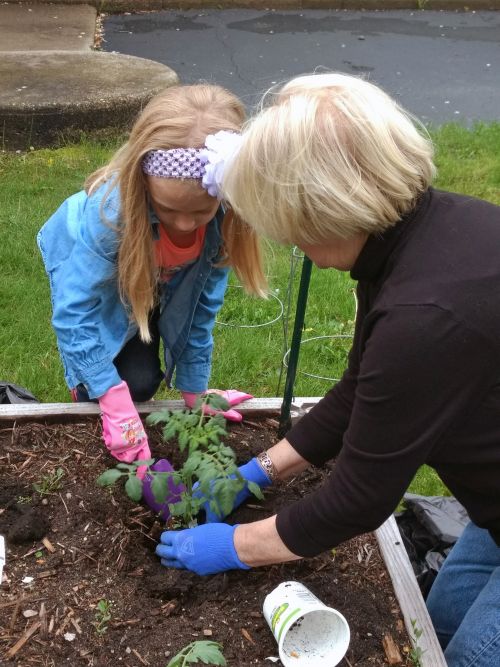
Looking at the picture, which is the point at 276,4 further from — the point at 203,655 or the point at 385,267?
the point at 203,655

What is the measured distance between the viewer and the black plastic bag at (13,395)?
2838 mm

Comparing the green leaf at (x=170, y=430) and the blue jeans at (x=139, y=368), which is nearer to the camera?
the green leaf at (x=170, y=430)

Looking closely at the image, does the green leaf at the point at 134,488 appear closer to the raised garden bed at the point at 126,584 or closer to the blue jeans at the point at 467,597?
the raised garden bed at the point at 126,584

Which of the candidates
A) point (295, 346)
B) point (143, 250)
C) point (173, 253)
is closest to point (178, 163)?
point (143, 250)

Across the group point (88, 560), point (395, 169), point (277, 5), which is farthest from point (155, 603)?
point (277, 5)

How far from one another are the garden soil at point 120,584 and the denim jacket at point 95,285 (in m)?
0.30

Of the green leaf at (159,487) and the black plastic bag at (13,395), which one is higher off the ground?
the green leaf at (159,487)

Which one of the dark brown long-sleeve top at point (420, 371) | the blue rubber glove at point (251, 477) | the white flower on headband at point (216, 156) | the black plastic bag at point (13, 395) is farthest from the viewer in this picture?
the black plastic bag at point (13, 395)

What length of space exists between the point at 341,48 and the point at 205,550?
7.43 meters

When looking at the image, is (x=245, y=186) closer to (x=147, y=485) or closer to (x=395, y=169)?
(x=395, y=169)

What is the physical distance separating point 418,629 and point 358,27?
337 inches

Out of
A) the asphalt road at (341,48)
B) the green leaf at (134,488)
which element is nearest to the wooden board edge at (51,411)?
the green leaf at (134,488)

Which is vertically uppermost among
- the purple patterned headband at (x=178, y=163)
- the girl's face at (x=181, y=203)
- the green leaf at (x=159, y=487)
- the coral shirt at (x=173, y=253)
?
the purple patterned headband at (x=178, y=163)

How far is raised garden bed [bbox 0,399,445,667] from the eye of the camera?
6.04 ft
